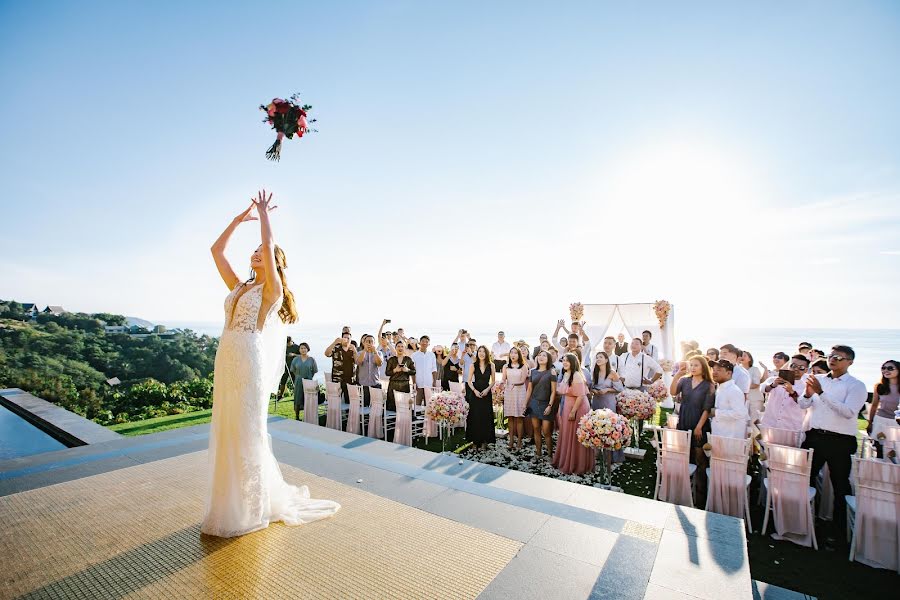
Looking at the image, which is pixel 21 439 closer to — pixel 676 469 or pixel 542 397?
pixel 542 397

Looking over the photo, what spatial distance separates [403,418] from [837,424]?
6.42 metres

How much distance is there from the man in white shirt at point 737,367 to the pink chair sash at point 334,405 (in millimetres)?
7189

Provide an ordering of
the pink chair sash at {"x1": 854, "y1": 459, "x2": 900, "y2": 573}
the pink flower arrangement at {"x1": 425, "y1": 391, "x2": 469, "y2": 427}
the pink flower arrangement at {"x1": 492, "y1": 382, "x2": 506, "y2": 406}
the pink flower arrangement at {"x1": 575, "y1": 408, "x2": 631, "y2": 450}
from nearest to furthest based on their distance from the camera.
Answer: the pink chair sash at {"x1": 854, "y1": 459, "x2": 900, "y2": 573}, the pink flower arrangement at {"x1": 575, "y1": 408, "x2": 631, "y2": 450}, the pink flower arrangement at {"x1": 425, "y1": 391, "x2": 469, "y2": 427}, the pink flower arrangement at {"x1": 492, "y1": 382, "x2": 506, "y2": 406}

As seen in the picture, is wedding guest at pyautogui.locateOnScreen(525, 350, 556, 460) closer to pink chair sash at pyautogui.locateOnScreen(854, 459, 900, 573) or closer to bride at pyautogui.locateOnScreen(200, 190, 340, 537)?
pink chair sash at pyautogui.locateOnScreen(854, 459, 900, 573)

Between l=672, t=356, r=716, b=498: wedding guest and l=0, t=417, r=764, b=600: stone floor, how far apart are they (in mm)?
1831

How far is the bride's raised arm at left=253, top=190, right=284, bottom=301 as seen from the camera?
10.8ft

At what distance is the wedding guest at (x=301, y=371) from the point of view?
10.0 m

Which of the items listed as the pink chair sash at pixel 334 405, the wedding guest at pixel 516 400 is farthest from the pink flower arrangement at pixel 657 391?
the pink chair sash at pixel 334 405

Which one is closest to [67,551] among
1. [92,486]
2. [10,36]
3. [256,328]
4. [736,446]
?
[92,486]

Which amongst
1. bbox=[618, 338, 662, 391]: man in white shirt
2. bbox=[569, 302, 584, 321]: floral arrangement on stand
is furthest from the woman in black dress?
bbox=[569, 302, 584, 321]: floral arrangement on stand

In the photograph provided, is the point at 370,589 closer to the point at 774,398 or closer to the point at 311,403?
the point at 774,398

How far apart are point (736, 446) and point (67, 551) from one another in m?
6.46

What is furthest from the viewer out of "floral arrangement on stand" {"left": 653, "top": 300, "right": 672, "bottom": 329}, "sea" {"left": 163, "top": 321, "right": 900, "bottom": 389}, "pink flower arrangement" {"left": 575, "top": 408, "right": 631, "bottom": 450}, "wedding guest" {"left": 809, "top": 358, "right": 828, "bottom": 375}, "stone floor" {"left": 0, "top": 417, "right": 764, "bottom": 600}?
"sea" {"left": 163, "top": 321, "right": 900, "bottom": 389}

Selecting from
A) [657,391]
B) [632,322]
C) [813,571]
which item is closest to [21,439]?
[813,571]
